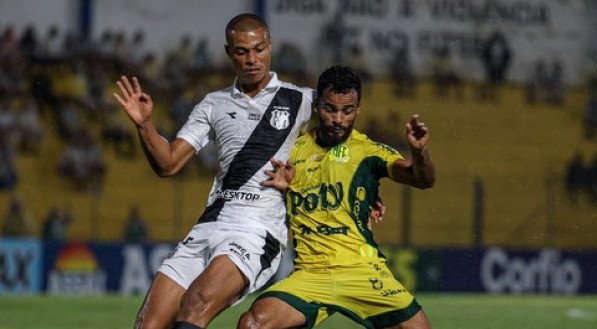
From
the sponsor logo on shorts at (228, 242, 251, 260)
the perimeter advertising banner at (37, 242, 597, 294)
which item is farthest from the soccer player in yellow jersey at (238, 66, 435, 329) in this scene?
the perimeter advertising banner at (37, 242, 597, 294)

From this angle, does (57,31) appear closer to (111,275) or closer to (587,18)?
(111,275)

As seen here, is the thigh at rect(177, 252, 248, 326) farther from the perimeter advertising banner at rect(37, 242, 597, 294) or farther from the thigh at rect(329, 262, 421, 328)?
the perimeter advertising banner at rect(37, 242, 597, 294)

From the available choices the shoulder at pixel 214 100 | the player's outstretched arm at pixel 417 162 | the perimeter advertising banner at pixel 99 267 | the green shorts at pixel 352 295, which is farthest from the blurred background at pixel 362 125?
the player's outstretched arm at pixel 417 162

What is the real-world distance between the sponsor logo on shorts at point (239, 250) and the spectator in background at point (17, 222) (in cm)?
1149

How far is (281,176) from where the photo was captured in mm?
6996

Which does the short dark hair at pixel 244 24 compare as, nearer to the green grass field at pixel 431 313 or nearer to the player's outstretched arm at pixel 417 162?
the player's outstretched arm at pixel 417 162

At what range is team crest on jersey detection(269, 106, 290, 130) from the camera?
719cm

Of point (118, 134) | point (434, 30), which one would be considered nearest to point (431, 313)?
point (118, 134)

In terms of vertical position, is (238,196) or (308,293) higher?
(238,196)

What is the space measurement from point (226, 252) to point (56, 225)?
12042 millimetres

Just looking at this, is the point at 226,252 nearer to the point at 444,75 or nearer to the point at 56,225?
the point at 56,225

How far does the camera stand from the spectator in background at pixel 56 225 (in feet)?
60.0

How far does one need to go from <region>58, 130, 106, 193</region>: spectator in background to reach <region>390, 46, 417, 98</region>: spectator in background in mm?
4966

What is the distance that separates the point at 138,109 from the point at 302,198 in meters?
0.95
